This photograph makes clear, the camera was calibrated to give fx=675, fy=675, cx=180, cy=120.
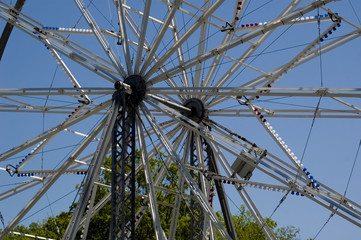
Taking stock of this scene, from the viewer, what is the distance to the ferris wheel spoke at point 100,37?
82.7 ft

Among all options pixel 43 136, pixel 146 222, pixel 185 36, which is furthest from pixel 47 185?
pixel 146 222

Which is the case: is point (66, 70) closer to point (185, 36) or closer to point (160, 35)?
point (160, 35)

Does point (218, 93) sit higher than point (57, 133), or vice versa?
point (218, 93)

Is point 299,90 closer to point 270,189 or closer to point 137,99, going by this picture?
point 270,189

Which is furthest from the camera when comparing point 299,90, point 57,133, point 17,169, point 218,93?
point 17,169

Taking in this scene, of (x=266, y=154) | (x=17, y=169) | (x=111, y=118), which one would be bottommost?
(x=17, y=169)

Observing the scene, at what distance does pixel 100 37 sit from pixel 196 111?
17.0 feet

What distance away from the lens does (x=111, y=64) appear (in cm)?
2728

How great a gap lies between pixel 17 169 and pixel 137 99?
6.69 meters

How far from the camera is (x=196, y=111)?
28125 millimetres

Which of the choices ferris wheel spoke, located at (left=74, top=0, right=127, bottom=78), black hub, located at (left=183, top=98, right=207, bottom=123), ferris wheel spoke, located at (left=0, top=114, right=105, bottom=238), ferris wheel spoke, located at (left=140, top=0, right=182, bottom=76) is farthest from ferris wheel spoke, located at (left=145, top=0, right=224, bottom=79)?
black hub, located at (left=183, top=98, right=207, bottom=123)

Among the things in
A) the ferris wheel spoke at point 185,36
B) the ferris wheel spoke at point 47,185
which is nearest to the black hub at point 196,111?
the ferris wheel spoke at point 185,36

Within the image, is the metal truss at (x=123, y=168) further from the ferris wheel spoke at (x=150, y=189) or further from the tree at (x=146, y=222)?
the tree at (x=146, y=222)

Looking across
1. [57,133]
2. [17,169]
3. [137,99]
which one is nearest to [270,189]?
[137,99]
